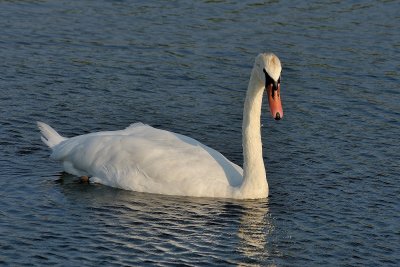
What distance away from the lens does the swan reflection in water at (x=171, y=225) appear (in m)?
13.4

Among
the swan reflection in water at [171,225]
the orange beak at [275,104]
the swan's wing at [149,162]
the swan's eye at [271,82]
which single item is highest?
the swan's eye at [271,82]

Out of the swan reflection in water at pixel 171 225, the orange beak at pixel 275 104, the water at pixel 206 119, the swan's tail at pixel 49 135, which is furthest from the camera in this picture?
the swan's tail at pixel 49 135

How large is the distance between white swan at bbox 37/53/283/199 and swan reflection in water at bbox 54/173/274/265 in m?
0.15

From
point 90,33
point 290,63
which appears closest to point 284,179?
point 290,63

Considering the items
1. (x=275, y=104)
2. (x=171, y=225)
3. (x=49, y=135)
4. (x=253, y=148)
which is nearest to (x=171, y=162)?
(x=253, y=148)

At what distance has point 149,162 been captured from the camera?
1571cm

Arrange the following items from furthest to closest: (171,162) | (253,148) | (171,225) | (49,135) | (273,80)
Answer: (49,135) < (253,148) < (171,162) < (273,80) < (171,225)

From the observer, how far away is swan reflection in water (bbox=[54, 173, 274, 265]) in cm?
1338

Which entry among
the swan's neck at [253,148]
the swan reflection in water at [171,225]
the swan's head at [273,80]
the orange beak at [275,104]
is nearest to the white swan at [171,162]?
the swan's neck at [253,148]

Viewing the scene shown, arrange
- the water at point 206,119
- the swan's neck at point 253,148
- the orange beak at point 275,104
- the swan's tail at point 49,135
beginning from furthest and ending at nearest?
the swan's tail at point 49,135 < the swan's neck at point 253,148 < the orange beak at point 275,104 < the water at point 206,119

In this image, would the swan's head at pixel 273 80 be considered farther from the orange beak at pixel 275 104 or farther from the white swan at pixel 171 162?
the white swan at pixel 171 162

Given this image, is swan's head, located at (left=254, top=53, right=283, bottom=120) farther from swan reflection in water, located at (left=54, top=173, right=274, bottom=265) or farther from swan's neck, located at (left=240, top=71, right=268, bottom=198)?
swan reflection in water, located at (left=54, top=173, right=274, bottom=265)

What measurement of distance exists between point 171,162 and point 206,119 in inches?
133

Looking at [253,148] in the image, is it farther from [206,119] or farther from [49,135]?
[206,119]
